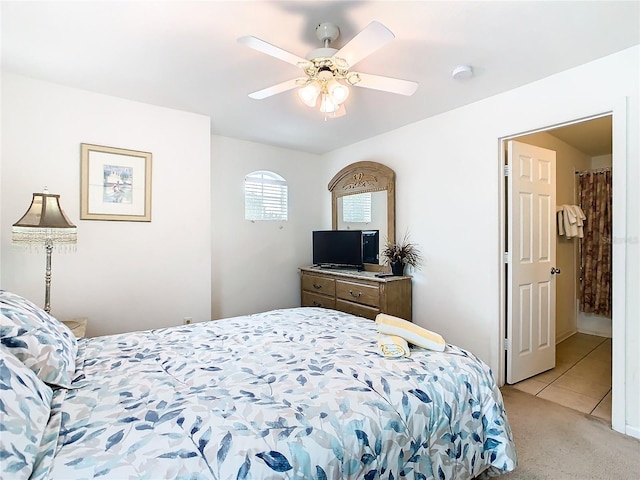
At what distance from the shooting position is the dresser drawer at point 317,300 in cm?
385

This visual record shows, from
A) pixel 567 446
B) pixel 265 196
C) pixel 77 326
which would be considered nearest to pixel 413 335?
pixel 567 446

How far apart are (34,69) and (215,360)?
8.19 feet

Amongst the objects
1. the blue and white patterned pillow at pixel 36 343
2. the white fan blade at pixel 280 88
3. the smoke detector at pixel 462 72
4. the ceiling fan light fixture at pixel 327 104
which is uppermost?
the smoke detector at pixel 462 72

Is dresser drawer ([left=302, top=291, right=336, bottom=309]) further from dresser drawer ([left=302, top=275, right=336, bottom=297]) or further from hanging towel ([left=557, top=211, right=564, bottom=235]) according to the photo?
hanging towel ([left=557, top=211, right=564, bottom=235])

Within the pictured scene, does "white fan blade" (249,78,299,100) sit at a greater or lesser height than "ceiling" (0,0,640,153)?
lesser

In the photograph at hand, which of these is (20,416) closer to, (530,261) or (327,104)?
(327,104)

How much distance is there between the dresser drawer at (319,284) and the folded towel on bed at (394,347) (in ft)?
7.14

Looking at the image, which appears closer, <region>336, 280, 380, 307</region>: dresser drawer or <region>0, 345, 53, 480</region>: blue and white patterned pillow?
<region>0, 345, 53, 480</region>: blue and white patterned pillow

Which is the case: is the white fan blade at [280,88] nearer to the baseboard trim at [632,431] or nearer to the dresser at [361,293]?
the dresser at [361,293]

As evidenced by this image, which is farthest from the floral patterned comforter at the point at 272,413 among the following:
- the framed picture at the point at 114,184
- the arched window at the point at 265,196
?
the arched window at the point at 265,196

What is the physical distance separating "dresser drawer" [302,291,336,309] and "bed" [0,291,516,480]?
1.99 meters

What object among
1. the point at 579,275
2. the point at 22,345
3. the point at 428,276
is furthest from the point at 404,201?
the point at 22,345

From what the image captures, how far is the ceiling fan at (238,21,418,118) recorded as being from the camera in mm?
1500

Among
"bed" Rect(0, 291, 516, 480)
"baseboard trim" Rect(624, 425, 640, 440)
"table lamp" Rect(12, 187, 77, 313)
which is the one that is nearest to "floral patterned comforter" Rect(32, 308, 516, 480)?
"bed" Rect(0, 291, 516, 480)
